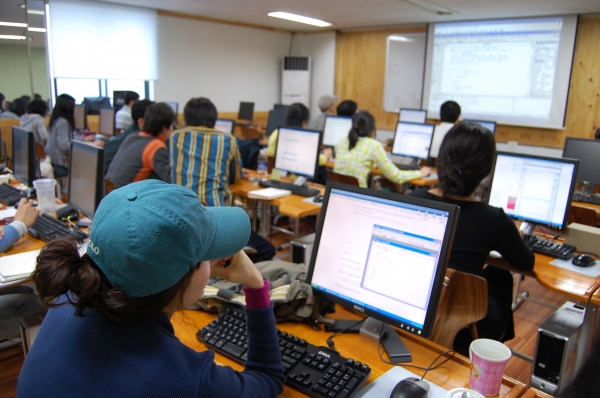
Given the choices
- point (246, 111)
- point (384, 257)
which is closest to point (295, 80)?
point (246, 111)

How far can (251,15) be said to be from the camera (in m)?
7.93

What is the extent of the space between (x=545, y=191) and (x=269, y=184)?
206 centimetres

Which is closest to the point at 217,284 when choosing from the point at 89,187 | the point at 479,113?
the point at 89,187

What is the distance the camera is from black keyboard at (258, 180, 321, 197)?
349 cm

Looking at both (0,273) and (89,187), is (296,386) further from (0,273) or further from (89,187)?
(89,187)

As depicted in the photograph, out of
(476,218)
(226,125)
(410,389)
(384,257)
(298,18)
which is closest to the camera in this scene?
(410,389)

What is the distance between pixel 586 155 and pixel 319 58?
6.99m

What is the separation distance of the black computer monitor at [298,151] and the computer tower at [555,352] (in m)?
2.10

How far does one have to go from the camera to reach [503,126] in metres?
7.25

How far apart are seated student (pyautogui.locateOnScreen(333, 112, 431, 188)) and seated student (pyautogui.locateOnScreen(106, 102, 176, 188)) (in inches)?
63.9

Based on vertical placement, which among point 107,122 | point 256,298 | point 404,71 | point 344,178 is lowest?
point 344,178

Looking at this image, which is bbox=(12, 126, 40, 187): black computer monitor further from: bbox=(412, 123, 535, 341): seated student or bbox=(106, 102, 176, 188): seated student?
bbox=(412, 123, 535, 341): seated student

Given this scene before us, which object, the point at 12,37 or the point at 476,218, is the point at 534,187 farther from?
the point at 12,37

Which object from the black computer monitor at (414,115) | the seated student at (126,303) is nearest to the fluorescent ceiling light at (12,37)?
the black computer monitor at (414,115)
